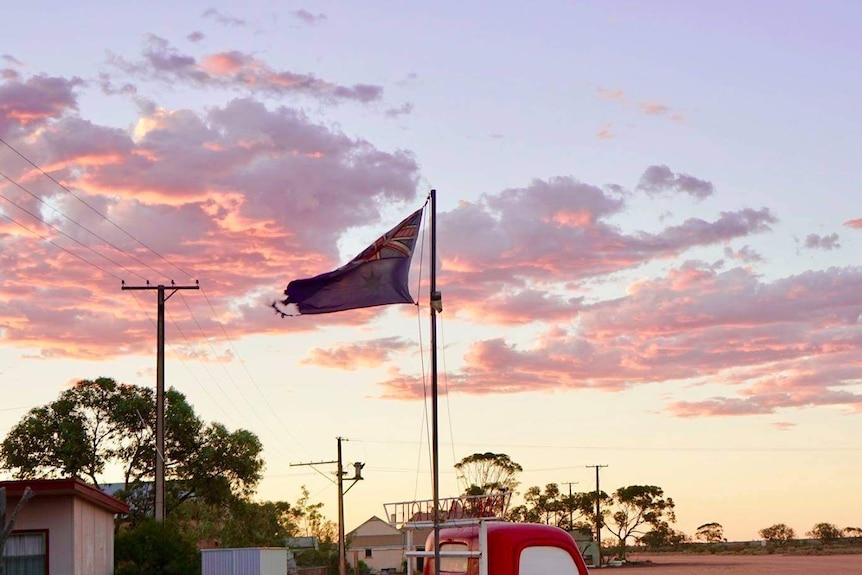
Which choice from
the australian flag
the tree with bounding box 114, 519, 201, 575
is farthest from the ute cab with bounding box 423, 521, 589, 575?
the tree with bounding box 114, 519, 201, 575

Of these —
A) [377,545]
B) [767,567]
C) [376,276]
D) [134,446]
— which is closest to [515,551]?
[376,276]

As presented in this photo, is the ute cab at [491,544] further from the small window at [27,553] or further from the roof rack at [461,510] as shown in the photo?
the small window at [27,553]

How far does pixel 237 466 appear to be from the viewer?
61469mm

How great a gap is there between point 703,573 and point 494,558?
76.5 m

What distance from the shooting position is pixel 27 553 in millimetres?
24812

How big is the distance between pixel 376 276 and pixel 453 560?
4.06 m

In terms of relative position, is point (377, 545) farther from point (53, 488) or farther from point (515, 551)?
point (515, 551)

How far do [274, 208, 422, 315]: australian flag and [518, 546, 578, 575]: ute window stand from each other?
14.4 feet

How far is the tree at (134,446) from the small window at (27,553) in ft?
116

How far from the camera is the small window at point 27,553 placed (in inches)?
968

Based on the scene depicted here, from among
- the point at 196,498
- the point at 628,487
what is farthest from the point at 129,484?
the point at 628,487

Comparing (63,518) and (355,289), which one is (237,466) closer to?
(63,518)

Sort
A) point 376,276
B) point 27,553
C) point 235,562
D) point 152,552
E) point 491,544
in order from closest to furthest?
point 491,544
point 376,276
point 27,553
point 152,552
point 235,562

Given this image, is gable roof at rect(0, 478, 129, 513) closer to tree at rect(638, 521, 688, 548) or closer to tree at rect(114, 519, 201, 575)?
tree at rect(114, 519, 201, 575)
